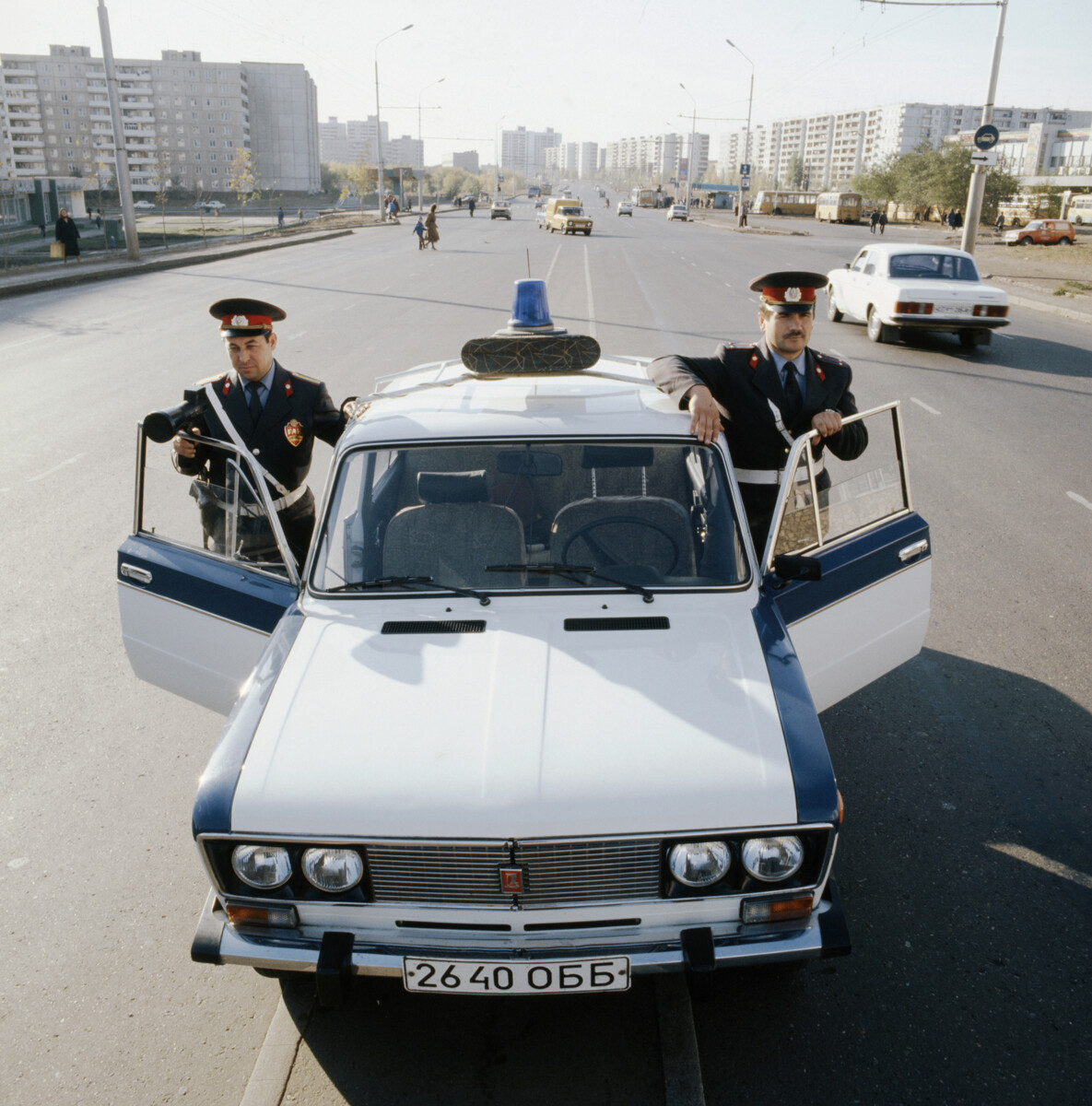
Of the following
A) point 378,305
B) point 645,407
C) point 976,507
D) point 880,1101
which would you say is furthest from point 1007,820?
point 378,305

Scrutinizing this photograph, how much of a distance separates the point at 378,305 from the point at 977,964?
62.0 feet

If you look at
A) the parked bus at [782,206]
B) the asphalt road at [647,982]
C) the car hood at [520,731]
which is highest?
the parked bus at [782,206]

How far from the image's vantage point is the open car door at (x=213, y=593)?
350 cm

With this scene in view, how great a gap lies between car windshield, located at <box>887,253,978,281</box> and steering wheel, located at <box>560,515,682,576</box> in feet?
47.9

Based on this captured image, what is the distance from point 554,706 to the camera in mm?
2789

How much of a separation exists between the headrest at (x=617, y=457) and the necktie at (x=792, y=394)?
1.30m

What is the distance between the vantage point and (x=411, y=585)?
3324 mm

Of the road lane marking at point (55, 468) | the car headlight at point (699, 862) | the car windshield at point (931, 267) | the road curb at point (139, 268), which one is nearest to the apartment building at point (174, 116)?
the road curb at point (139, 268)

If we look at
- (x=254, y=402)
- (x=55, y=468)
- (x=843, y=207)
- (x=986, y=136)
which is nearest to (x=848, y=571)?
(x=254, y=402)

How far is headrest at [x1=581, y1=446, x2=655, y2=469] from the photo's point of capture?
353 cm

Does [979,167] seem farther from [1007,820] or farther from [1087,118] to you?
[1087,118]

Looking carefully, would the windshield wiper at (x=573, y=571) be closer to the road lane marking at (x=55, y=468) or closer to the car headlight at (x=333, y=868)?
the car headlight at (x=333, y=868)

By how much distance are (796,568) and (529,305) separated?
4.07m

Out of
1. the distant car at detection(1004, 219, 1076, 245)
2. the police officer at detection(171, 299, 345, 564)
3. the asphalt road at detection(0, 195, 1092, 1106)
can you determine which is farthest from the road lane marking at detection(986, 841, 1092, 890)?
the distant car at detection(1004, 219, 1076, 245)
